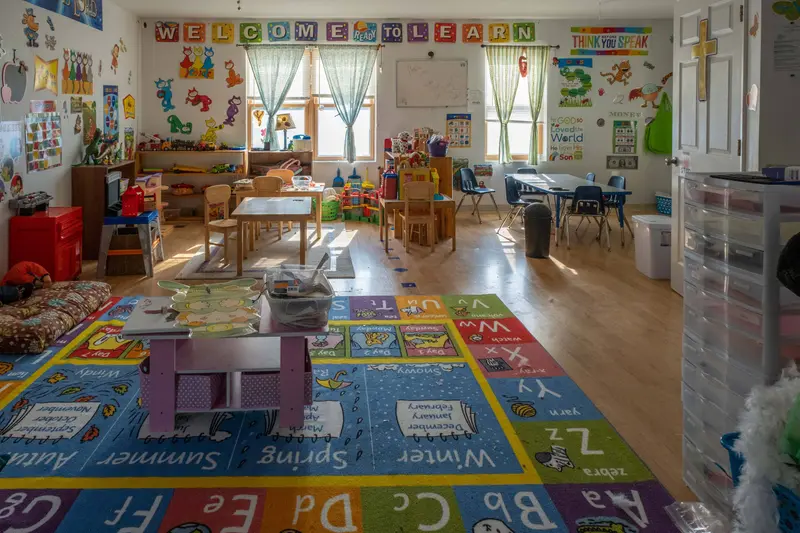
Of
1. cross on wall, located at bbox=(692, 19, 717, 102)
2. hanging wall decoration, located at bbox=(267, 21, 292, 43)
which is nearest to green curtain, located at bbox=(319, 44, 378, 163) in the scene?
hanging wall decoration, located at bbox=(267, 21, 292, 43)

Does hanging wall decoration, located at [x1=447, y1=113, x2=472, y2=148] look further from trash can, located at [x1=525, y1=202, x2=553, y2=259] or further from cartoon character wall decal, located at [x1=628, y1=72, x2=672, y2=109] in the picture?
trash can, located at [x1=525, y1=202, x2=553, y2=259]

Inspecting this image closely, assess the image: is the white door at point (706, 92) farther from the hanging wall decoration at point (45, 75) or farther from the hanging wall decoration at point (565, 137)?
the hanging wall decoration at point (45, 75)

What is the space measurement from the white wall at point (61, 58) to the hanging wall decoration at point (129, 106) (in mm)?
83

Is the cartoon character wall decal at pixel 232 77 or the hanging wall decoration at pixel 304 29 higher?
the hanging wall decoration at pixel 304 29

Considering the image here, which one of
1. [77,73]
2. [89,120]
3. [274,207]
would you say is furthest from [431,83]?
[77,73]

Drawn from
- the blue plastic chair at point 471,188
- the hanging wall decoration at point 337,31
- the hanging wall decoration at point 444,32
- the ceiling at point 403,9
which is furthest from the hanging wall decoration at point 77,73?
the blue plastic chair at point 471,188

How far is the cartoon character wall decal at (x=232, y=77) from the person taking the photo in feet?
34.2

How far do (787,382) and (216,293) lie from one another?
2.67 meters

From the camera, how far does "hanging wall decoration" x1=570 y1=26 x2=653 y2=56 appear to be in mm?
10750

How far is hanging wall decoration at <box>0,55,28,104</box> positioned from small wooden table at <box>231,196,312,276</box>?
79.8 inches

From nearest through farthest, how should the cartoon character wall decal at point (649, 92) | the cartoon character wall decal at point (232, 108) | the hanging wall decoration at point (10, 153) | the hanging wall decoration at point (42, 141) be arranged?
the hanging wall decoration at point (10, 153)
the hanging wall decoration at point (42, 141)
the cartoon character wall decal at point (232, 108)
the cartoon character wall decal at point (649, 92)

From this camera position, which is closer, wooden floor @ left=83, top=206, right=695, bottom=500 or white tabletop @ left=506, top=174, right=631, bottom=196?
wooden floor @ left=83, top=206, right=695, bottom=500

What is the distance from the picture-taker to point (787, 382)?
1.81 m

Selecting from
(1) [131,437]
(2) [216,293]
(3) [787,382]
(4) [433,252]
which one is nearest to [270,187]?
(4) [433,252]
